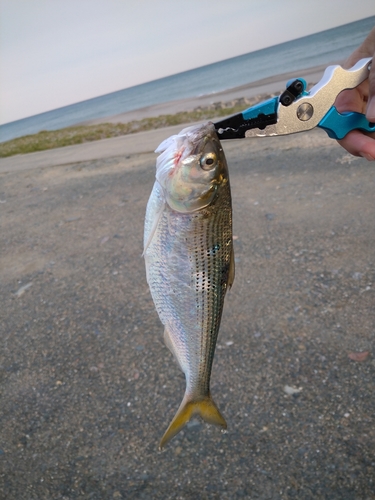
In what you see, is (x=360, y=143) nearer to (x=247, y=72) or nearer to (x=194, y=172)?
(x=194, y=172)

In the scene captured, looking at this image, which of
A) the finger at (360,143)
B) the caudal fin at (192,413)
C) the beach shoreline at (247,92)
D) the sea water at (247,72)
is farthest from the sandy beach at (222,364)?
the sea water at (247,72)

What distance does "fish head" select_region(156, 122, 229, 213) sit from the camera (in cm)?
165

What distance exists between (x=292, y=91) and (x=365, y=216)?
11.0ft

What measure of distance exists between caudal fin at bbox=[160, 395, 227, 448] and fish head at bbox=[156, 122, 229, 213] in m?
0.94

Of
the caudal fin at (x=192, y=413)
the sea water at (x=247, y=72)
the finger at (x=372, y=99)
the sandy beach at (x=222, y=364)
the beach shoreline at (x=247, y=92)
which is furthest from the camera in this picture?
the sea water at (x=247, y=72)

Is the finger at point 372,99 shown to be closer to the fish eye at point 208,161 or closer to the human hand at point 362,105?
the human hand at point 362,105

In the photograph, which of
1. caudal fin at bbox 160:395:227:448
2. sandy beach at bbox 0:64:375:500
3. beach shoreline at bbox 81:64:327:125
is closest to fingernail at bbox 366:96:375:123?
caudal fin at bbox 160:395:227:448

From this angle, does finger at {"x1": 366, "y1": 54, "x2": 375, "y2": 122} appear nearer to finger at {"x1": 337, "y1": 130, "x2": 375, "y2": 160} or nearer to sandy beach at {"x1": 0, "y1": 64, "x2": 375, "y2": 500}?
finger at {"x1": 337, "y1": 130, "x2": 375, "y2": 160}

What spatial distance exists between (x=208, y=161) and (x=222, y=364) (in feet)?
6.90

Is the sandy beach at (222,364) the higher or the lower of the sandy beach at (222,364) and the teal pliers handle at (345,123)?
the lower

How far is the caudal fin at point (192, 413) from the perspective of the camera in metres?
1.95

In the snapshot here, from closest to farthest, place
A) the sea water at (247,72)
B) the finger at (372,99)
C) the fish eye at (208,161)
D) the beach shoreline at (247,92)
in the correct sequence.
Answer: the fish eye at (208,161)
the finger at (372,99)
the beach shoreline at (247,92)
the sea water at (247,72)

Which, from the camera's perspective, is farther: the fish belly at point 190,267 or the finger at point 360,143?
the finger at point 360,143

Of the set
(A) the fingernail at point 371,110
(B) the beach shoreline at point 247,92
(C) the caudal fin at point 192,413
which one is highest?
(A) the fingernail at point 371,110
